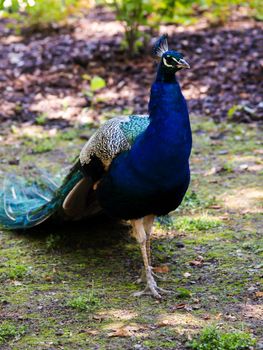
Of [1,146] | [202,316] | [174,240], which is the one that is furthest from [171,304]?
[1,146]

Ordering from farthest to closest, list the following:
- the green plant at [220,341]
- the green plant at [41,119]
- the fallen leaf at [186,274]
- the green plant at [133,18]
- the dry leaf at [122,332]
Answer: the green plant at [133,18] < the green plant at [41,119] < the fallen leaf at [186,274] < the dry leaf at [122,332] < the green plant at [220,341]

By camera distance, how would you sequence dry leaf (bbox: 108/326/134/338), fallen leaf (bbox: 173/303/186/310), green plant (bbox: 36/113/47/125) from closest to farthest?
dry leaf (bbox: 108/326/134/338) < fallen leaf (bbox: 173/303/186/310) < green plant (bbox: 36/113/47/125)

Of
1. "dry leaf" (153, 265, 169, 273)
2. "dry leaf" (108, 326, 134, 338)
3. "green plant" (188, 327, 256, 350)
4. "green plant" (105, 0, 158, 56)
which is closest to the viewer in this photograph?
"green plant" (188, 327, 256, 350)

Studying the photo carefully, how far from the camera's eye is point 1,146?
7156 millimetres

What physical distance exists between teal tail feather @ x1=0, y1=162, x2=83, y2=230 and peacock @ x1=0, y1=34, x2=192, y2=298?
0.04 m

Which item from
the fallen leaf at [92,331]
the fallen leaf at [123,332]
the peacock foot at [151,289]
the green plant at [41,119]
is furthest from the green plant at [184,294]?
the green plant at [41,119]

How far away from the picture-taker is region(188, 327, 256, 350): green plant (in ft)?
10.9

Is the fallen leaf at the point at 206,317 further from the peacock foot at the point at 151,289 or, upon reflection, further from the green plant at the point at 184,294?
the peacock foot at the point at 151,289

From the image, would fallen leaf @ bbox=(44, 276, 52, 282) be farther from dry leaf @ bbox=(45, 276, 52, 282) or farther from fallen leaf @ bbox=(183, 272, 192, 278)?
fallen leaf @ bbox=(183, 272, 192, 278)

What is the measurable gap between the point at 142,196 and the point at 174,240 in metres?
1.01

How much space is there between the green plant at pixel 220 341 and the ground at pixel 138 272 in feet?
0.21

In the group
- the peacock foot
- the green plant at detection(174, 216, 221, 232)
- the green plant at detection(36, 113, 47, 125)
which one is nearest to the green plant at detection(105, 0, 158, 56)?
the green plant at detection(36, 113, 47, 125)

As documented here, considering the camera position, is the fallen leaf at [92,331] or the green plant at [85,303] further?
the green plant at [85,303]

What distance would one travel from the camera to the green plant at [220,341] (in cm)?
Answer: 332
